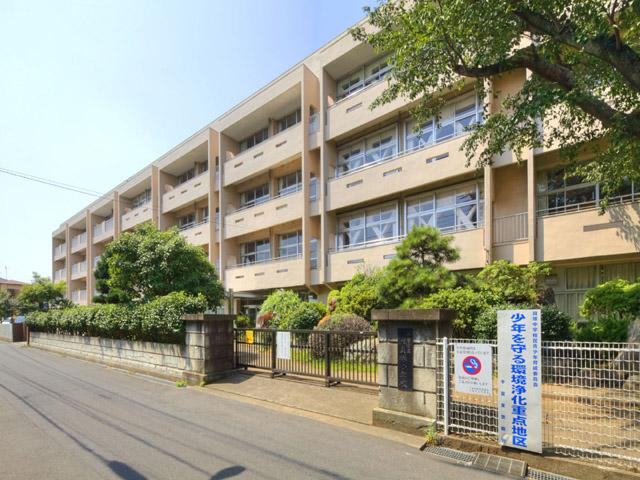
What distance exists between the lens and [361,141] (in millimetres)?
19250

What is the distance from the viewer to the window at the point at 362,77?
61.1ft

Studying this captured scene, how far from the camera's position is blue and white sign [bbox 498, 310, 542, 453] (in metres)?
5.03

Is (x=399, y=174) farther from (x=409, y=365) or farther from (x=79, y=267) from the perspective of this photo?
(x=79, y=267)

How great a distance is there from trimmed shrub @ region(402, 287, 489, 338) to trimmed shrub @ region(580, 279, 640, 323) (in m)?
2.81

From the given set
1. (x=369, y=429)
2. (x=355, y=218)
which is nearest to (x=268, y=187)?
(x=355, y=218)

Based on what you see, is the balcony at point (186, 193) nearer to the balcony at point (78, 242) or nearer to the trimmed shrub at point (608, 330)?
the balcony at point (78, 242)

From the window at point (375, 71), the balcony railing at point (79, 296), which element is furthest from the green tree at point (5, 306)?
the window at point (375, 71)

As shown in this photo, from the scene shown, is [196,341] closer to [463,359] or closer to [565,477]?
[463,359]

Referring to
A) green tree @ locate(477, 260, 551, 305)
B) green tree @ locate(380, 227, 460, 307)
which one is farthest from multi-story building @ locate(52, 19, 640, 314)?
green tree @ locate(380, 227, 460, 307)

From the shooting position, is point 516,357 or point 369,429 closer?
point 516,357

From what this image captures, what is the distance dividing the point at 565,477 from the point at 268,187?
2148 cm

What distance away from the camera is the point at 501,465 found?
500 centimetres

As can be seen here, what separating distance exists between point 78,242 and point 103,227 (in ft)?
28.8

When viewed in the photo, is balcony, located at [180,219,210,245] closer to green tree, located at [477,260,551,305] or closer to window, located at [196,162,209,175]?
window, located at [196,162,209,175]
